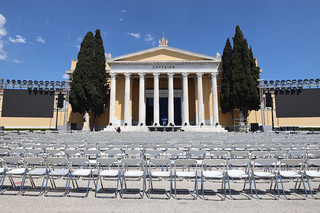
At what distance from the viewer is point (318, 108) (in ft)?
95.6

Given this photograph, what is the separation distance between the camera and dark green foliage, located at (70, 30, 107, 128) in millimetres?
26156

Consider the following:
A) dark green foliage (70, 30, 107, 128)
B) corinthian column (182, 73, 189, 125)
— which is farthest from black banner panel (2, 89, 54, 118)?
corinthian column (182, 73, 189, 125)

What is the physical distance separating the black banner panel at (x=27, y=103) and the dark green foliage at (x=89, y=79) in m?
7.44

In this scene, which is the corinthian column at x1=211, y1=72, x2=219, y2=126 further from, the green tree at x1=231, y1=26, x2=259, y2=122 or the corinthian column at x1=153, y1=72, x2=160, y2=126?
the corinthian column at x1=153, y1=72, x2=160, y2=126

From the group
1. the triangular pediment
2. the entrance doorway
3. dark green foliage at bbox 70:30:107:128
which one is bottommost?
the entrance doorway

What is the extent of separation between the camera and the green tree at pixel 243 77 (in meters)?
26.3

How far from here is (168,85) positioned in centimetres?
2986

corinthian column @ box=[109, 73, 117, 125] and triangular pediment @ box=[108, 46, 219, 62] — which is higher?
triangular pediment @ box=[108, 46, 219, 62]

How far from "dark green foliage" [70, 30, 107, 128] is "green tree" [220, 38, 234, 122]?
18898 mm

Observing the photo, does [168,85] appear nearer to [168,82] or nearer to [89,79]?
[168,82]

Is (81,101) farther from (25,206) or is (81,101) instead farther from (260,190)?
(260,190)

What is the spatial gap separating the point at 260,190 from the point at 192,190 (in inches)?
70.9

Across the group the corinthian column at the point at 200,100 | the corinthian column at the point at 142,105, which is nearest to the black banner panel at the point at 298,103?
the corinthian column at the point at 200,100

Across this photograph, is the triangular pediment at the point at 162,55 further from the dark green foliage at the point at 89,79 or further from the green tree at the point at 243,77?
the green tree at the point at 243,77
